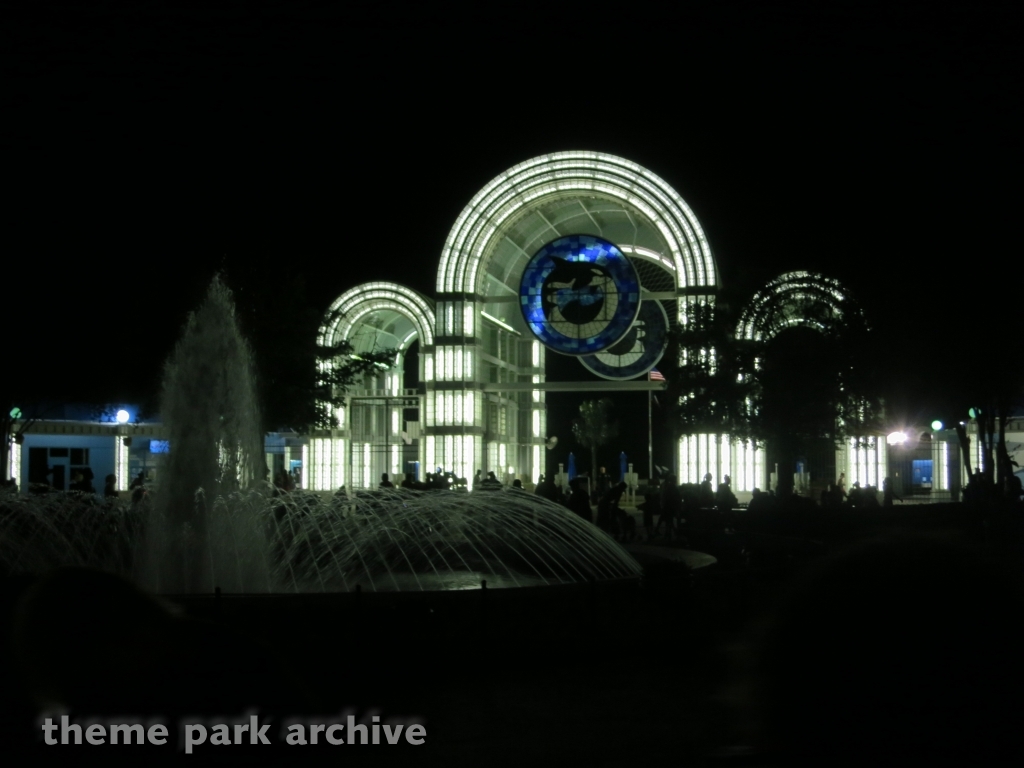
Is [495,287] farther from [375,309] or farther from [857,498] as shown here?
[857,498]

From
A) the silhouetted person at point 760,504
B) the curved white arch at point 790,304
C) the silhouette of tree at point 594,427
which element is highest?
the curved white arch at point 790,304

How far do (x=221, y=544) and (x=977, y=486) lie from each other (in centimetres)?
1925

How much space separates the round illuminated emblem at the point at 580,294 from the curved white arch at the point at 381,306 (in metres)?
6.01

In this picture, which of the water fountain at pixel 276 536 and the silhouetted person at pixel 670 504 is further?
the silhouetted person at pixel 670 504

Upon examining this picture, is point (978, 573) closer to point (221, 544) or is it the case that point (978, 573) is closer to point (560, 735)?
point (560, 735)

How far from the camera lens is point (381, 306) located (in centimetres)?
5253

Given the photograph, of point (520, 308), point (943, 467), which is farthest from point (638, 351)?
point (943, 467)

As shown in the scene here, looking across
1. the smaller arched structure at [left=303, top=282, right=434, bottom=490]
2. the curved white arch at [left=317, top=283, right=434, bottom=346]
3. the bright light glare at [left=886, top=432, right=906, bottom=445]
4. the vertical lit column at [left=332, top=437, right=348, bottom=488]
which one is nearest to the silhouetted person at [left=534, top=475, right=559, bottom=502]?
the bright light glare at [left=886, top=432, right=906, bottom=445]

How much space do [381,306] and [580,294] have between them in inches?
423

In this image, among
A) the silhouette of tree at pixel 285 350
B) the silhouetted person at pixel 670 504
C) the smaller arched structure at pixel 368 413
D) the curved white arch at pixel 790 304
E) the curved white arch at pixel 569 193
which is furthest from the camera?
the smaller arched structure at pixel 368 413

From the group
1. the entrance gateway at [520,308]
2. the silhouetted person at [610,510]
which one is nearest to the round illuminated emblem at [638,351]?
the entrance gateway at [520,308]

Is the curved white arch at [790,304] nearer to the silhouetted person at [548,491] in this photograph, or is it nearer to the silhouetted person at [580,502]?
the silhouetted person at [548,491]

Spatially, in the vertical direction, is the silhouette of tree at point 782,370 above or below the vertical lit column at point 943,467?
above

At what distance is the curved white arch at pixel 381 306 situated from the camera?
5106 centimetres
